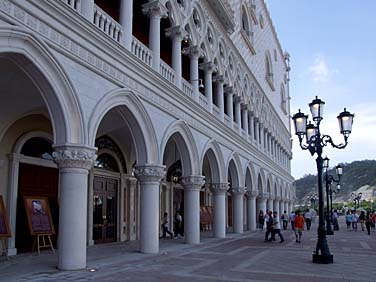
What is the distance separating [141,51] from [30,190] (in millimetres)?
5346

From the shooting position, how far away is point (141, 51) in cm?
1268

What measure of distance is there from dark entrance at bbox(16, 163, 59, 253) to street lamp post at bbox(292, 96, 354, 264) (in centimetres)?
787

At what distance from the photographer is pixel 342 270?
10.1 m

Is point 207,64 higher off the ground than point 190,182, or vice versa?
point 207,64

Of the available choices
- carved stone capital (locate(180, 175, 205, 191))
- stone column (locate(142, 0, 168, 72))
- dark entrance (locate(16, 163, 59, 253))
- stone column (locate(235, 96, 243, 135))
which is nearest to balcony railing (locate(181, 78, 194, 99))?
stone column (locate(142, 0, 168, 72))

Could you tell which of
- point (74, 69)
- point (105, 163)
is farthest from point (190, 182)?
point (74, 69)

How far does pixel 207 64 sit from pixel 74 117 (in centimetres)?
1020

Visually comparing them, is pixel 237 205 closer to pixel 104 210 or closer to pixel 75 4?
pixel 104 210

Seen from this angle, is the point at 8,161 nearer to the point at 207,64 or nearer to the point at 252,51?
the point at 207,64

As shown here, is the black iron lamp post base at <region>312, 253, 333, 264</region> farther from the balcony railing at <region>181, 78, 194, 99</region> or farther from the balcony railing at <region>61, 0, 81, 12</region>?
the balcony railing at <region>61, 0, 81, 12</region>

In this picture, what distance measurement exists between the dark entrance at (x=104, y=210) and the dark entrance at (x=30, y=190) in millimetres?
1969

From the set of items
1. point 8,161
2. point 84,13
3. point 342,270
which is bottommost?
point 342,270

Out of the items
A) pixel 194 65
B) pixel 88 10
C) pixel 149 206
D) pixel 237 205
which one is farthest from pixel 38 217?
pixel 237 205

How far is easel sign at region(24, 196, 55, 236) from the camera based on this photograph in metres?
11.6
